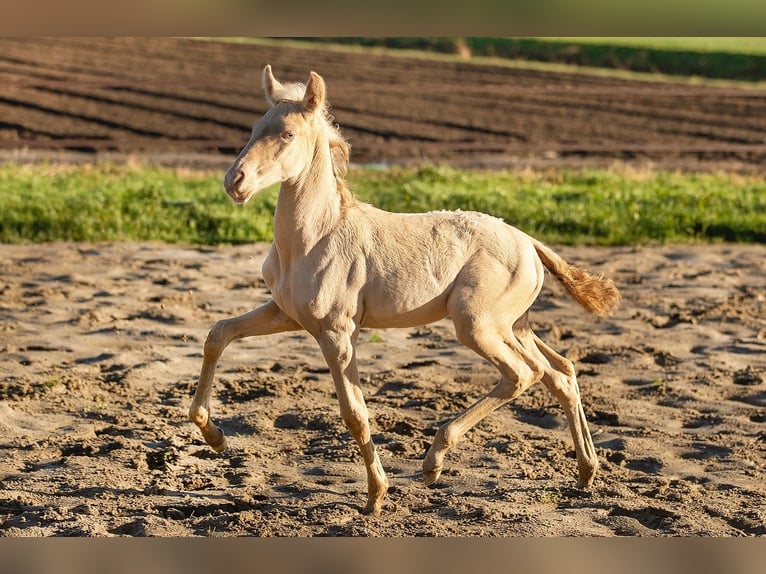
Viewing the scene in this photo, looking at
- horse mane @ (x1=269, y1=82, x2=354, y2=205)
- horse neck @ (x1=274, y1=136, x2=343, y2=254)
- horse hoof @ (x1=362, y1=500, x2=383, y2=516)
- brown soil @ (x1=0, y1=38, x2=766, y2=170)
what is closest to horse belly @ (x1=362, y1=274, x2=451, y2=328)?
horse neck @ (x1=274, y1=136, x2=343, y2=254)

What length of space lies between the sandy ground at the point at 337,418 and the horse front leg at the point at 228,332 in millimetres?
362

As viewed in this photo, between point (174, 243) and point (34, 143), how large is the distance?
6559 millimetres

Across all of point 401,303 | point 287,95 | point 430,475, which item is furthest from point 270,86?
point 430,475

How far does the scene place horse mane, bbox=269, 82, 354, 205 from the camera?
4312mm

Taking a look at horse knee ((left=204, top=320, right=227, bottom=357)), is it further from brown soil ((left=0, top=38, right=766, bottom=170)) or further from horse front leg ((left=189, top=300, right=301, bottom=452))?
brown soil ((left=0, top=38, right=766, bottom=170))

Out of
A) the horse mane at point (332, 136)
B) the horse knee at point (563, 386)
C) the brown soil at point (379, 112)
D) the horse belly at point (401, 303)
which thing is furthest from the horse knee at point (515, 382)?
the brown soil at point (379, 112)

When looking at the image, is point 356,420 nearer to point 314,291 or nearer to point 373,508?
point 373,508

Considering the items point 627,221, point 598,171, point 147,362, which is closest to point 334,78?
point 598,171

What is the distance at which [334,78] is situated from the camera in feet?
77.1

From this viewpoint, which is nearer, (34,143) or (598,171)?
(598,171)

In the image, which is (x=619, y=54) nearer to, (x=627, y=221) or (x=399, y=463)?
(x=627, y=221)

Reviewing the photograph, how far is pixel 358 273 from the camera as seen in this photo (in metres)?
4.44

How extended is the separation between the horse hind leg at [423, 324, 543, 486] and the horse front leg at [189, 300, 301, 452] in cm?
73

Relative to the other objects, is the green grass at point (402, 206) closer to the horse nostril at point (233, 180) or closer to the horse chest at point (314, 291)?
the horse chest at point (314, 291)
